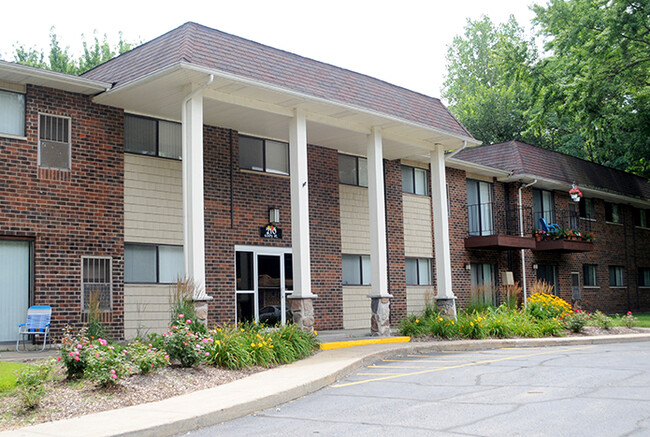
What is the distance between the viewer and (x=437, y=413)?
7.57m

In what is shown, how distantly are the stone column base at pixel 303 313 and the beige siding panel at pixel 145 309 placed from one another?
9.47ft

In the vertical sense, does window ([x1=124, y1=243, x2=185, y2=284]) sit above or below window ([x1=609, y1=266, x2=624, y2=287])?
above

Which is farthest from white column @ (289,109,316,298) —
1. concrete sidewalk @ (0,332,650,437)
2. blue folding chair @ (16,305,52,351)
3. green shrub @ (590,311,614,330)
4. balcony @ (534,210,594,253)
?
balcony @ (534,210,594,253)

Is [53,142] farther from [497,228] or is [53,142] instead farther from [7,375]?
[497,228]

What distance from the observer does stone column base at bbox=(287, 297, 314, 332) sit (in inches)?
580

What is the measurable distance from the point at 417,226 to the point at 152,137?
33.2 ft

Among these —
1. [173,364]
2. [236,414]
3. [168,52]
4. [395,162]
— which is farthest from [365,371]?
[395,162]

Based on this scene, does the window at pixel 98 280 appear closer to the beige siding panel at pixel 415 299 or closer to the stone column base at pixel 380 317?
the stone column base at pixel 380 317

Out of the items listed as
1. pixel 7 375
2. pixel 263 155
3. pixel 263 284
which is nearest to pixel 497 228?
pixel 263 155

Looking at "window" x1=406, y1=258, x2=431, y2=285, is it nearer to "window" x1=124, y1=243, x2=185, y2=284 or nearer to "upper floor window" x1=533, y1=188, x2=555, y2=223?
"upper floor window" x1=533, y1=188, x2=555, y2=223

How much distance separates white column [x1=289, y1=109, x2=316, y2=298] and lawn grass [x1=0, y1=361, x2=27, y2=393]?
6.23 metres

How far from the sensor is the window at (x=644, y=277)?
33625 millimetres

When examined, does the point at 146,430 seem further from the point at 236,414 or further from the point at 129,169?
the point at 129,169

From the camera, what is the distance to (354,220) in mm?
20453
